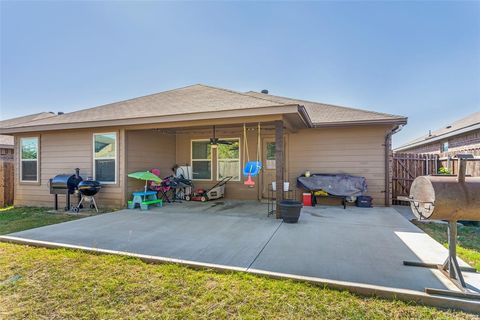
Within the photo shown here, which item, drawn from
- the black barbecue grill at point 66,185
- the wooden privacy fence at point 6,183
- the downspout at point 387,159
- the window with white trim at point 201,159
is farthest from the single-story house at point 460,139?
the wooden privacy fence at point 6,183

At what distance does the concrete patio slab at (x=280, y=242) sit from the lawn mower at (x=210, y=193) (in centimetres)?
199

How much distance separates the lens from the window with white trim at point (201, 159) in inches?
364

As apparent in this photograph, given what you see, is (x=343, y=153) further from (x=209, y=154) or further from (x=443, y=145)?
(x=443, y=145)

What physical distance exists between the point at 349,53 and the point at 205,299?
1044 centimetres

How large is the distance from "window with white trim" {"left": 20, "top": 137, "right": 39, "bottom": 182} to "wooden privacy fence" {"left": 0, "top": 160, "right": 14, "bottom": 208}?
999mm

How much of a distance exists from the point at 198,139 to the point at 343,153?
17.0 ft

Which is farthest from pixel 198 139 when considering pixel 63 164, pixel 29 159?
pixel 29 159

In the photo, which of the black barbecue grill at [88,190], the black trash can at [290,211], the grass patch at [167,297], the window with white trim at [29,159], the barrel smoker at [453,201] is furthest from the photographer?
the window with white trim at [29,159]

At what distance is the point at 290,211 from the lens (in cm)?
516

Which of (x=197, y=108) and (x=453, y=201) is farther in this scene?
(x=197, y=108)

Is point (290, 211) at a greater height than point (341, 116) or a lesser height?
lesser

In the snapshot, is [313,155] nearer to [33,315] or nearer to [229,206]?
[229,206]

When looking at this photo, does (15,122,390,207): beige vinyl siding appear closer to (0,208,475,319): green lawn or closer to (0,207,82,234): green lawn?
(0,207,82,234): green lawn

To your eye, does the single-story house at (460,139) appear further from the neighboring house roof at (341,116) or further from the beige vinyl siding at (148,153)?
the beige vinyl siding at (148,153)
